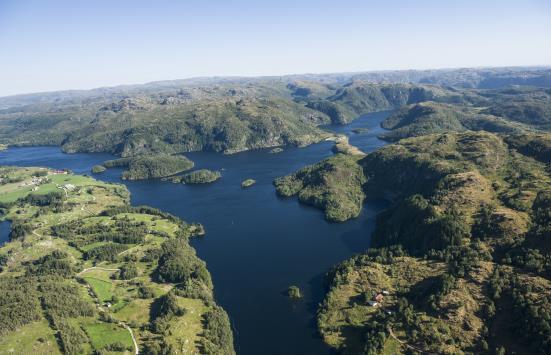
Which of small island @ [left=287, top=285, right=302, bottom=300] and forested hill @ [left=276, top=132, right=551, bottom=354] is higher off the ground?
forested hill @ [left=276, top=132, right=551, bottom=354]

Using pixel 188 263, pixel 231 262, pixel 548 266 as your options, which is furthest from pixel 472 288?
pixel 188 263

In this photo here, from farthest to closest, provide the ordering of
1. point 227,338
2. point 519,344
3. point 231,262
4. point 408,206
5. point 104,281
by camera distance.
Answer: point 408,206, point 231,262, point 104,281, point 227,338, point 519,344

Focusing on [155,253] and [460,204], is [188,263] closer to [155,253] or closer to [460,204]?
[155,253]

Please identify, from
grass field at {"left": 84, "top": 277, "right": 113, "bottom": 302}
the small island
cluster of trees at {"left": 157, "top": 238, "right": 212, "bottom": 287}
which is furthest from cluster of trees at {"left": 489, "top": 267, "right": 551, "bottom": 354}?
grass field at {"left": 84, "top": 277, "right": 113, "bottom": 302}

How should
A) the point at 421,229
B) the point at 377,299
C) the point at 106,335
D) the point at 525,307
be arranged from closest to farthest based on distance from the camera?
the point at 525,307 < the point at 106,335 < the point at 377,299 < the point at 421,229

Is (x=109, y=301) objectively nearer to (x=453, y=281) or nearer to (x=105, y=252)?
(x=105, y=252)

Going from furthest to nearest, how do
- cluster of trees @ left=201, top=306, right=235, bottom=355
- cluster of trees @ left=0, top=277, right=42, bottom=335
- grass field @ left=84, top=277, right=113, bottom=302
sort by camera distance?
grass field @ left=84, top=277, right=113, bottom=302 < cluster of trees @ left=0, top=277, right=42, bottom=335 < cluster of trees @ left=201, top=306, right=235, bottom=355

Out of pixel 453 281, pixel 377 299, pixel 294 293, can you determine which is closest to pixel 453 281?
Answer: pixel 453 281

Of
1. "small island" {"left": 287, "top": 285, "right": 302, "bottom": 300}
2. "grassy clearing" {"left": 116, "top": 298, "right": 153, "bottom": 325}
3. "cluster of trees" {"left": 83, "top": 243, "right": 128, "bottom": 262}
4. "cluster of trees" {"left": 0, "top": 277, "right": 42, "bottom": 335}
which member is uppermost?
"cluster of trees" {"left": 0, "top": 277, "right": 42, "bottom": 335}

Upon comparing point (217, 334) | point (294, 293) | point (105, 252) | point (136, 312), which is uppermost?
point (105, 252)

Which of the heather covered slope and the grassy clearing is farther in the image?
the grassy clearing

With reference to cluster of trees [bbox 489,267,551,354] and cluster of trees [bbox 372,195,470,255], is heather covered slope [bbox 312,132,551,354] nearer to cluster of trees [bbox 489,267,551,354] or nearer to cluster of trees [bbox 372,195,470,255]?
cluster of trees [bbox 489,267,551,354]
